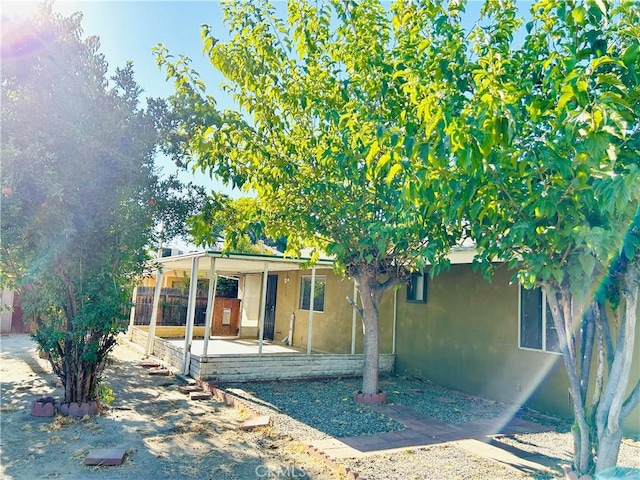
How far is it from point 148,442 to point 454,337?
647 centimetres

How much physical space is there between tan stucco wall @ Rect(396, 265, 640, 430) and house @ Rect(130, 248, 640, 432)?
0.06 ft

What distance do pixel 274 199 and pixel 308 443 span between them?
3.79m

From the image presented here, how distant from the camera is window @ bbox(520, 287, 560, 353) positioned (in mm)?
7851

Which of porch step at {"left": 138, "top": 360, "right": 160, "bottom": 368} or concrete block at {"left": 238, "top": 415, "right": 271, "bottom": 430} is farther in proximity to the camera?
porch step at {"left": 138, "top": 360, "right": 160, "bottom": 368}

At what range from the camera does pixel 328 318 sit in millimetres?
13195

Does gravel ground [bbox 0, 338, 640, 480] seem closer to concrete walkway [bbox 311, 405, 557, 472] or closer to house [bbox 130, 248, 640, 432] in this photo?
concrete walkway [bbox 311, 405, 557, 472]

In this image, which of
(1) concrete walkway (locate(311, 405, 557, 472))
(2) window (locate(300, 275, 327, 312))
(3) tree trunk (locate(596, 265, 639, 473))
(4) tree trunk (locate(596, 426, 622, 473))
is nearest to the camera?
(3) tree trunk (locate(596, 265, 639, 473))

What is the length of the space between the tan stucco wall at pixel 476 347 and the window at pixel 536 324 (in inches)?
5.1

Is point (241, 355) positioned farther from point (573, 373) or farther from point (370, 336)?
point (573, 373)

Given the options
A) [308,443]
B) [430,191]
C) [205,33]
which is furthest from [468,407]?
[205,33]

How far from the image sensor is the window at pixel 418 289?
10.6 m

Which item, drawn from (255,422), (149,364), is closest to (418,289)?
(255,422)

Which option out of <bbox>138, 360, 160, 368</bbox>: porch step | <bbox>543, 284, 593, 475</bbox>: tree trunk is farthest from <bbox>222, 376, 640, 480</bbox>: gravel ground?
<bbox>138, 360, 160, 368</bbox>: porch step

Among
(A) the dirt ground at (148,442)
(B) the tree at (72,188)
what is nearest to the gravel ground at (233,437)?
(A) the dirt ground at (148,442)
